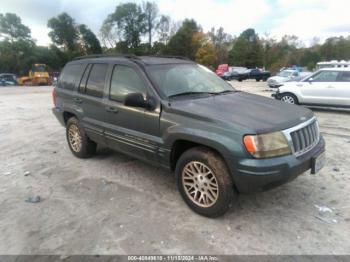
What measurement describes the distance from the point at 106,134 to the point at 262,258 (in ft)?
9.32

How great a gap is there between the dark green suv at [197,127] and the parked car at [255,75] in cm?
2973

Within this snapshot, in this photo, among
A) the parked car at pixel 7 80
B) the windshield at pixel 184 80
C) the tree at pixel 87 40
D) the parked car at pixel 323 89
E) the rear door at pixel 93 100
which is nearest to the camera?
the windshield at pixel 184 80

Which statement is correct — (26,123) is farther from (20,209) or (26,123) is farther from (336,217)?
(336,217)

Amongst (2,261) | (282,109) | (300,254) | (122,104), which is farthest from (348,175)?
(2,261)

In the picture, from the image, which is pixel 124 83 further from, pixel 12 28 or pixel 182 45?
pixel 182 45

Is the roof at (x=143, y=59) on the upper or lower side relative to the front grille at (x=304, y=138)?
upper

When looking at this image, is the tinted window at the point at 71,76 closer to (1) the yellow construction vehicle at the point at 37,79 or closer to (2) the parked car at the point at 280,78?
(2) the parked car at the point at 280,78

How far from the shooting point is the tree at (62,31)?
174 feet

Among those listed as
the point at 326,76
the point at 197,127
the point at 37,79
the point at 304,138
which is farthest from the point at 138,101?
the point at 37,79


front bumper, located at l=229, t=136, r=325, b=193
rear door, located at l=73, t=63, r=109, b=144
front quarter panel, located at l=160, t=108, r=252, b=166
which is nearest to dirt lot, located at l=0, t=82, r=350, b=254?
front bumper, located at l=229, t=136, r=325, b=193

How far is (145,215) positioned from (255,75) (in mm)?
31696

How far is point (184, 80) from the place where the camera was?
160 inches

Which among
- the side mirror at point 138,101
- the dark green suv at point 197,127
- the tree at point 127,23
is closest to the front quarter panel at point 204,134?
the dark green suv at point 197,127

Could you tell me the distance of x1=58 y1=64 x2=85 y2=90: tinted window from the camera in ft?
16.9
